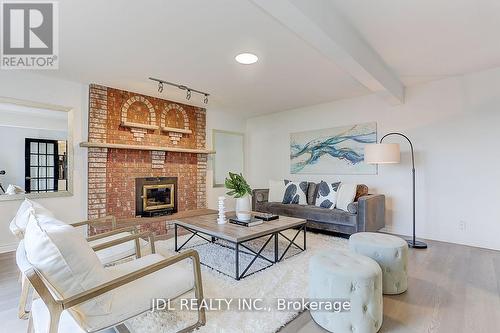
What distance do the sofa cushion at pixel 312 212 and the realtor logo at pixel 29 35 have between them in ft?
11.9

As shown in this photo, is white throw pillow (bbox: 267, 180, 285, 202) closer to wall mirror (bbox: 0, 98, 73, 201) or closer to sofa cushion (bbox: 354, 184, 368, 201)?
sofa cushion (bbox: 354, 184, 368, 201)

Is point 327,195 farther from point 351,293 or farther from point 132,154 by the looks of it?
point 132,154

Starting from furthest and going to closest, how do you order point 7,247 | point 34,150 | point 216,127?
point 216,127, point 34,150, point 7,247

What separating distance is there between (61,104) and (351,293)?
425 cm

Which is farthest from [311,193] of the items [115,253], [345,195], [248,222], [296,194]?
[115,253]

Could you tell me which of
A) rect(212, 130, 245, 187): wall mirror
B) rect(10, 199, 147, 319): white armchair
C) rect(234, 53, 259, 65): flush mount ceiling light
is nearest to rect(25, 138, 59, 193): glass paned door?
rect(10, 199, 147, 319): white armchair

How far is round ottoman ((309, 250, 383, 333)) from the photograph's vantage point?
1606mm

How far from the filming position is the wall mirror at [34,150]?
328cm

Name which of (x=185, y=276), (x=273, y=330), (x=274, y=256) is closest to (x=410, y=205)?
(x=274, y=256)

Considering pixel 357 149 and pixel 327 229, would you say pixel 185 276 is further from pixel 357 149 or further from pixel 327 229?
pixel 357 149

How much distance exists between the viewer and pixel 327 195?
412 cm

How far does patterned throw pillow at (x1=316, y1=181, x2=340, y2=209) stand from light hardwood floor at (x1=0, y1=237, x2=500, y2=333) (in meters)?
1.29

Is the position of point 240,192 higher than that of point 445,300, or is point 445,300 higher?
point 240,192

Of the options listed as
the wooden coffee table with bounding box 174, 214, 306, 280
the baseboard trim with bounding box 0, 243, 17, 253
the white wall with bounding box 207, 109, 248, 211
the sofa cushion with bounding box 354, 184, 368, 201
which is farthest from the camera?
the white wall with bounding box 207, 109, 248, 211
